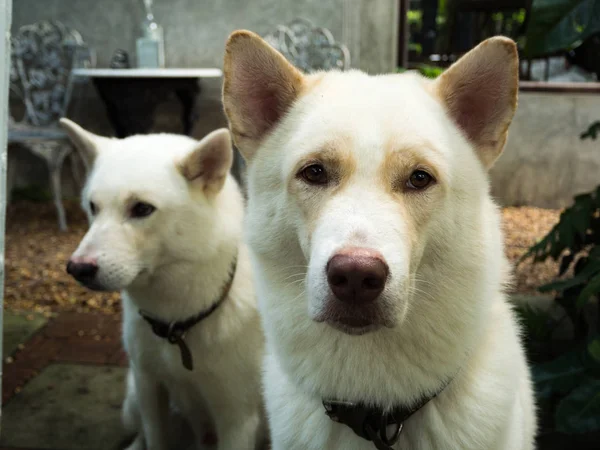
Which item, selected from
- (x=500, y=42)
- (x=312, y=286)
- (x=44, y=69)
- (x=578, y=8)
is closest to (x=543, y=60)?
(x=578, y=8)

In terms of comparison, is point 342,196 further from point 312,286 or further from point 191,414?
point 191,414

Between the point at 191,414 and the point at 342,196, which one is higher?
the point at 342,196

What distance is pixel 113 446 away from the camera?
9.24 ft

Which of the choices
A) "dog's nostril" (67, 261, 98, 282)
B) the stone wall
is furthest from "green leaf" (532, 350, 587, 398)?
the stone wall

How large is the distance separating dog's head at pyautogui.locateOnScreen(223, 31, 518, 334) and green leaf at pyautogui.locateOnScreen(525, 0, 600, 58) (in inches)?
32.0

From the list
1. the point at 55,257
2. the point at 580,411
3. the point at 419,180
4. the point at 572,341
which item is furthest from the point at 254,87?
the point at 55,257

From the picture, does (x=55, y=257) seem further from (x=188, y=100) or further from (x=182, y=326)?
(x=182, y=326)

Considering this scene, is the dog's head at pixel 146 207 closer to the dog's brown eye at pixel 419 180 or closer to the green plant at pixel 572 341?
the dog's brown eye at pixel 419 180

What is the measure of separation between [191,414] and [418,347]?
1.40 metres

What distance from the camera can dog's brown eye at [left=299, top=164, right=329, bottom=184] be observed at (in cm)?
148

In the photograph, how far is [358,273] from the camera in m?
1.24

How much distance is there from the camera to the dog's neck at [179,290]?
236 cm

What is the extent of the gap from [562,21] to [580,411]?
4.56ft

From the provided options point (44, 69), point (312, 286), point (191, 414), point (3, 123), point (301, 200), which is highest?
point (44, 69)
